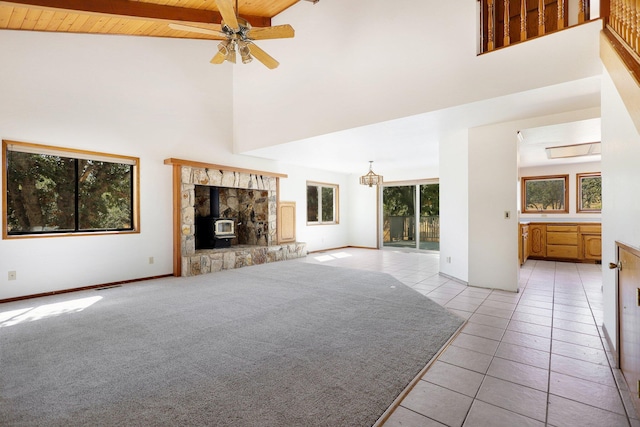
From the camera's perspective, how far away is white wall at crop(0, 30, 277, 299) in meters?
3.86

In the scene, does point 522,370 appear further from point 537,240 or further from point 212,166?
point 537,240

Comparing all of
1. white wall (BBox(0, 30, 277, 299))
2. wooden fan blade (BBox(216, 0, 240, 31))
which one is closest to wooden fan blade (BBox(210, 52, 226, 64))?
wooden fan blade (BBox(216, 0, 240, 31))

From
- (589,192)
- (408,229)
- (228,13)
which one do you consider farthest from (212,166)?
(589,192)

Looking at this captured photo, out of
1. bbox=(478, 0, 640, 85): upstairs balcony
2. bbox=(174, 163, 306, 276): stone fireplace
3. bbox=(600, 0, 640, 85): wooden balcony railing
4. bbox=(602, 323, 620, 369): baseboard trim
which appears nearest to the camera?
bbox=(600, 0, 640, 85): wooden balcony railing

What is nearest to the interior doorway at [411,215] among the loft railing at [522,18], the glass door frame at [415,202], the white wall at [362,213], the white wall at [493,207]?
the glass door frame at [415,202]

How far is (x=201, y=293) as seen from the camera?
13.4 feet

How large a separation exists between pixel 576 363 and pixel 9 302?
5.83 m

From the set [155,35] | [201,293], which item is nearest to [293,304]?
[201,293]

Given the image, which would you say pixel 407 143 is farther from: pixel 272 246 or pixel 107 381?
pixel 107 381

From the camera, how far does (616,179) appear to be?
6.98 ft

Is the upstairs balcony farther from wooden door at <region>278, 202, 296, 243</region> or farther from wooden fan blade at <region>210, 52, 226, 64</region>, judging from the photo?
wooden door at <region>278, 202, 296, 243</region>

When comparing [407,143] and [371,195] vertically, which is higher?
[407,143]

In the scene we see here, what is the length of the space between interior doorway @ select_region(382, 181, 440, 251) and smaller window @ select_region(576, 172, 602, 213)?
9.75ft

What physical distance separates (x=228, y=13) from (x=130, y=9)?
199 centimetres
